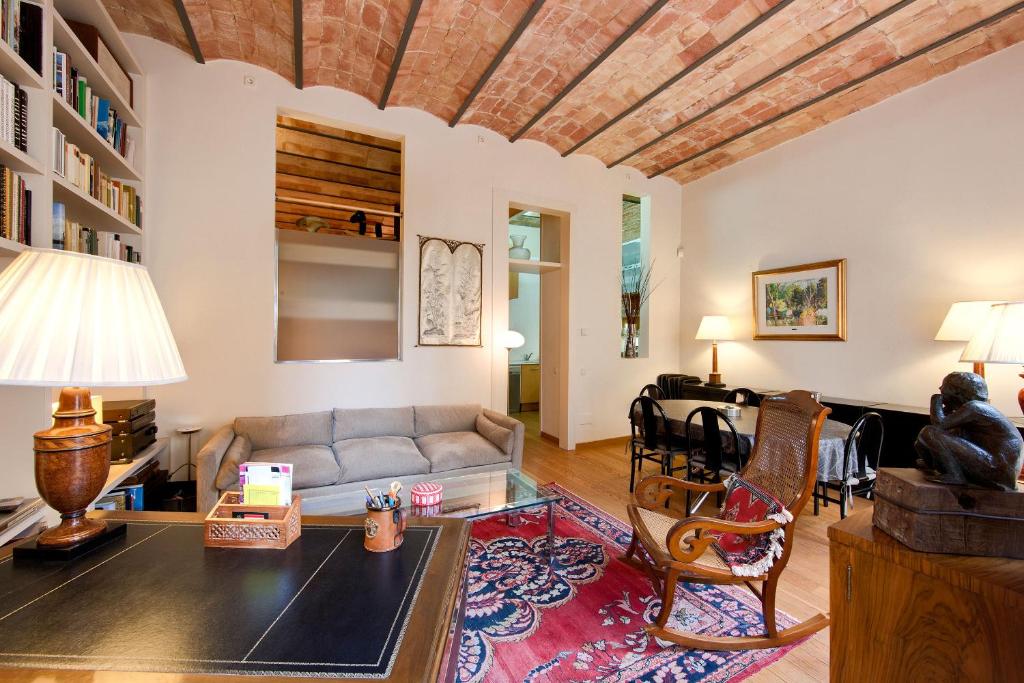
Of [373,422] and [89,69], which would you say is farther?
[373,422]

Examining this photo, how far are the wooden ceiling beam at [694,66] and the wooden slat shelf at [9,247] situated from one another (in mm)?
4260

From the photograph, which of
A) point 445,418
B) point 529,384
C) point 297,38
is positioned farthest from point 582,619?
point 529,384

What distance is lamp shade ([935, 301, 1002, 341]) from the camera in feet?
10.5

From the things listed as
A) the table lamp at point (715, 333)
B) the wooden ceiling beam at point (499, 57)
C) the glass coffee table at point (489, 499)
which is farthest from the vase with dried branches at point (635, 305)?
the glass coffee table at point (489, 499)

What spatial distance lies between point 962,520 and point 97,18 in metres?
4.75

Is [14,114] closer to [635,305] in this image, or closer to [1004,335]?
[1004,335]

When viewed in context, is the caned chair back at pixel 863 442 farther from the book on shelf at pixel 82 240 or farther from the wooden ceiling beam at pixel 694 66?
the book on shelf at pixel 82 240

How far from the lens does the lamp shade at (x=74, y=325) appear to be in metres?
0.90

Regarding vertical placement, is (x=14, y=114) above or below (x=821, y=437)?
above

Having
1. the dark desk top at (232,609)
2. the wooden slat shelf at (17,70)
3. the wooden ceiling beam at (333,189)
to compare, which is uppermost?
the wooden ceiling beam at (333,189)

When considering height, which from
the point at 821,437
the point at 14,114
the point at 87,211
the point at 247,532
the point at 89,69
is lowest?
the point at 821,437

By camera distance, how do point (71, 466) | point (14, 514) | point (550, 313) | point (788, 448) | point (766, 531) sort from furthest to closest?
point (550, 313) < point (788, 448) < point (766, 531) < point (14, 514) < point (71, 466)

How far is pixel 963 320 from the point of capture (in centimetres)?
327

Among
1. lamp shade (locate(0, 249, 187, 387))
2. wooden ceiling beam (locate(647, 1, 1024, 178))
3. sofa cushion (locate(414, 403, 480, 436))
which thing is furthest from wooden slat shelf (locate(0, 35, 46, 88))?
wooden ceiling beam (locate(647, 1, 1024, 178))
